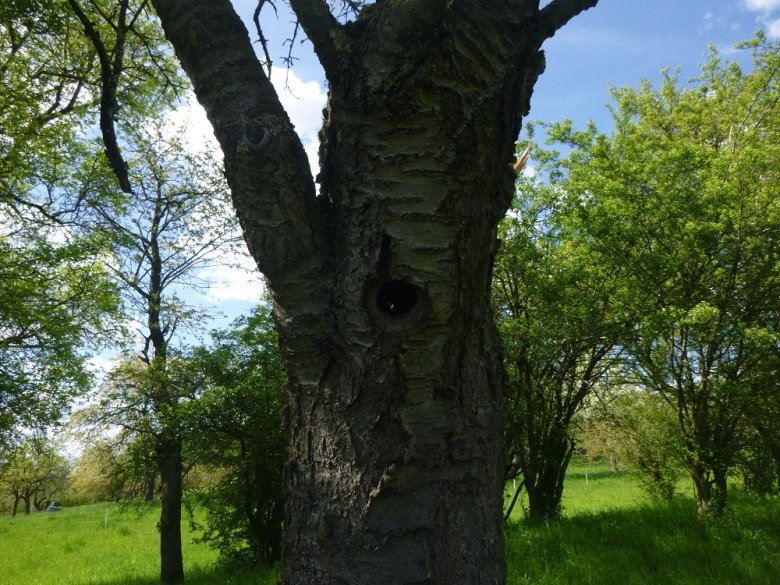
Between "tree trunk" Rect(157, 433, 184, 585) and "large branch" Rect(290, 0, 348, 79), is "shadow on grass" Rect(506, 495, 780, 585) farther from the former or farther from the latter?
"tree trunk" Rect(157, 433, 184, 585)

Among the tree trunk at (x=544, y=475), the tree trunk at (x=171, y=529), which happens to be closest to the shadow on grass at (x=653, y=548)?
the tree trunk at (x=544, y=475)

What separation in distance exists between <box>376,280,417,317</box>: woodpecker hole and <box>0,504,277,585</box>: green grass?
748 centimetres

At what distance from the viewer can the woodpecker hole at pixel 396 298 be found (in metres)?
1.89

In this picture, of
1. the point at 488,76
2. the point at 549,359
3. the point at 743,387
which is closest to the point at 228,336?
the point at 549,359

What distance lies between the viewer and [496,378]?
1972mm

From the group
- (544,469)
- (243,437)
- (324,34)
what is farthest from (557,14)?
(544,469)

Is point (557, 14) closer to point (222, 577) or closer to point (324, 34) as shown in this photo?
point (324, 34)

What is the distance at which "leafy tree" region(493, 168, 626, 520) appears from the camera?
8.18 meters

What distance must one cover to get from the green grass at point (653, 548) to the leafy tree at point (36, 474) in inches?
413

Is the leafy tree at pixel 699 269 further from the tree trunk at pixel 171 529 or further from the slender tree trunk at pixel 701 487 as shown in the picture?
the tree trunk at pixel 171 529

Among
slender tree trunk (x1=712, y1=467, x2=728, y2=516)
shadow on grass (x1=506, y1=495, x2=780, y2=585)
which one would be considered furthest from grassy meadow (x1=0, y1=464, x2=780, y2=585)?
slender tree trunk (x1=712, y1=467, x2=728, y2=516)

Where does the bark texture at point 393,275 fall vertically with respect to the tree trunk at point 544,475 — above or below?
above

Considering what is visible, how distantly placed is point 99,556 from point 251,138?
16817 mm

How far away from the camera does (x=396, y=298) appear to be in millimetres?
1965
